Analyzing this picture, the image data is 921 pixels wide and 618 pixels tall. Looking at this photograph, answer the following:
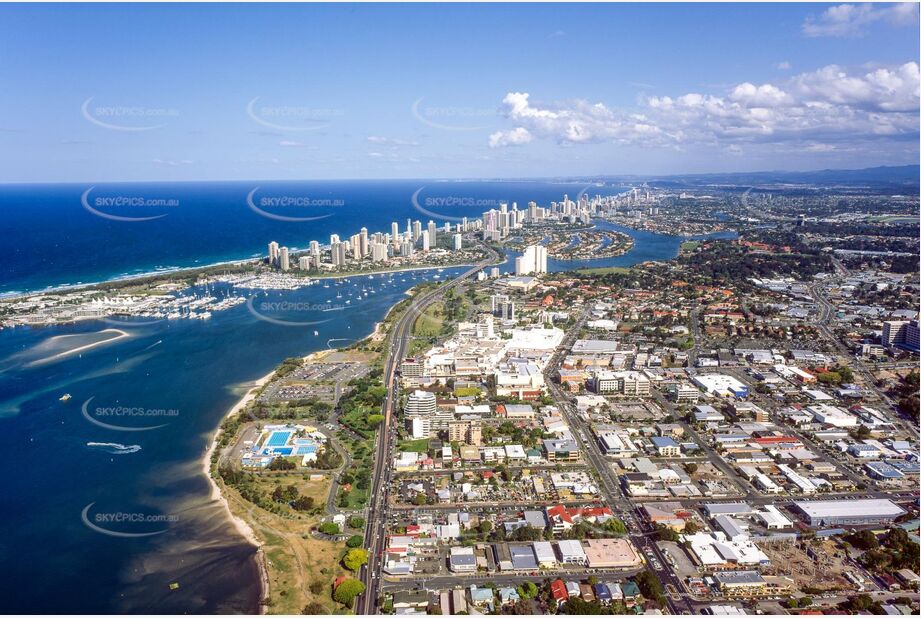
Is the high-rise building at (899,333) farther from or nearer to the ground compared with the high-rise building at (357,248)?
nearer to the ground

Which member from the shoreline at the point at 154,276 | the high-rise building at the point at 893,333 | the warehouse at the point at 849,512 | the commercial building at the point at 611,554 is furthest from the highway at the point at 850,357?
the shoreline at the point at 154,276

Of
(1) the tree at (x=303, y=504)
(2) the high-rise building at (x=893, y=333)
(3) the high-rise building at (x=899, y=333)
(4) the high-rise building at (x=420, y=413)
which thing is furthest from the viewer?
→ (2) the high-rise building at (x=893, y=333)

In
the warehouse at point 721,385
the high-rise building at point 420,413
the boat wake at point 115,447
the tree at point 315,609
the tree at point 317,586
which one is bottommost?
the tree at point 315,609

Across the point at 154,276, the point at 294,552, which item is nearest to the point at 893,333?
the point at 294,552

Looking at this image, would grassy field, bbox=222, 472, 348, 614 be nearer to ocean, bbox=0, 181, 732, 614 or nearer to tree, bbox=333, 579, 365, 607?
tree, bbox=333, 579, 365, 607

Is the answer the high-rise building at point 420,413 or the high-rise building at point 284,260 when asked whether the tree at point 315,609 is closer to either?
the high-rise building at point 420,413

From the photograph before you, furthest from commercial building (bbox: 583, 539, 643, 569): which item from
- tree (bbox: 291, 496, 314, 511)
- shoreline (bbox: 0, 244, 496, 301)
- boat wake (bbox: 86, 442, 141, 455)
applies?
shoreline (bbox: 0, 244, 496, 301)

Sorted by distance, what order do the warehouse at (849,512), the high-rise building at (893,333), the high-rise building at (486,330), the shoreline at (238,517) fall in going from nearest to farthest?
the shoreline at (238,517)
the warehouse at (849,512)
the high-rise building at (893,333)
the high-rise building at (486,330)
